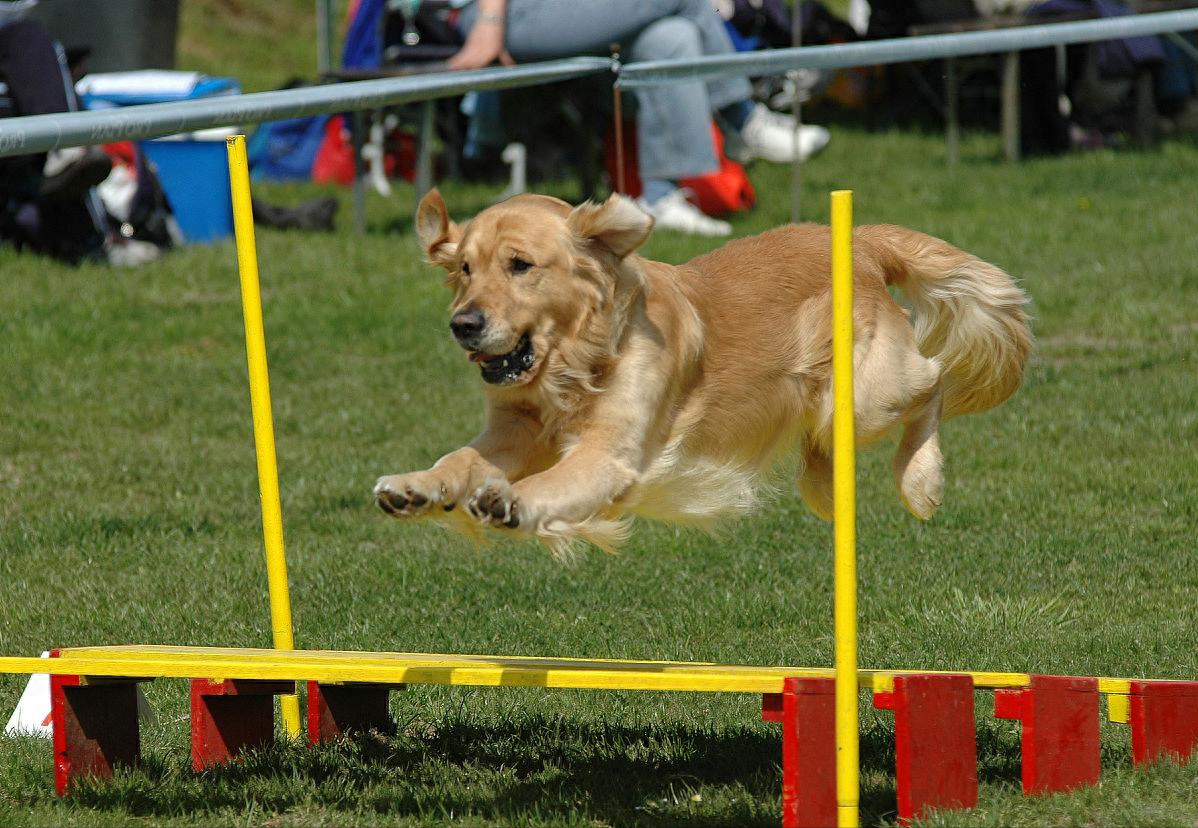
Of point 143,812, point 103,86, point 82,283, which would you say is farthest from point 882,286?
point 103,86

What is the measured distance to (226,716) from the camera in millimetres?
4066

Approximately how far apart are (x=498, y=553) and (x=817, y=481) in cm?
159

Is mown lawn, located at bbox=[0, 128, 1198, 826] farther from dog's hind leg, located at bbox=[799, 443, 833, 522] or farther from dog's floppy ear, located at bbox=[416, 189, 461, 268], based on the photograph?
dog's floppy ear, located at bbox=[416, 189, 461, 268]

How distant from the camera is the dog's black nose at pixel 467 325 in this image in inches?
142

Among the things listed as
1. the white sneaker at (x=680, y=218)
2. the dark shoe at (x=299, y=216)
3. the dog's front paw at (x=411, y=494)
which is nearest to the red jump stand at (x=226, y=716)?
the dog's front paw at (x=411, y=494)

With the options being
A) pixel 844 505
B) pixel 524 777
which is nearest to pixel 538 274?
pixel 844 505

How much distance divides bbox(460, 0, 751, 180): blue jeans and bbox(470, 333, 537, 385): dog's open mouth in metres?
5.79

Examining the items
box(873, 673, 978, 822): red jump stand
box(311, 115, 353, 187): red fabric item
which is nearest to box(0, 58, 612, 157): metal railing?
box(873, 673, 978, 822): red jump stand

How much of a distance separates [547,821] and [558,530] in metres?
0.66

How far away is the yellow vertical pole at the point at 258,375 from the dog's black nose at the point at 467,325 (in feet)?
1.81

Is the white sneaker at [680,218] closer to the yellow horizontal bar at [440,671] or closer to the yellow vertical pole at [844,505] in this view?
the yellow horizontal bar at [440,671]

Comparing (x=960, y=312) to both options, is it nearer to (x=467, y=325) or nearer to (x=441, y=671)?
(x=467, y=325)

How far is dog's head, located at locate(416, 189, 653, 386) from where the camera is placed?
3740 millimetres

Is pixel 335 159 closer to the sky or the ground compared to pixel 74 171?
closer to the ground
